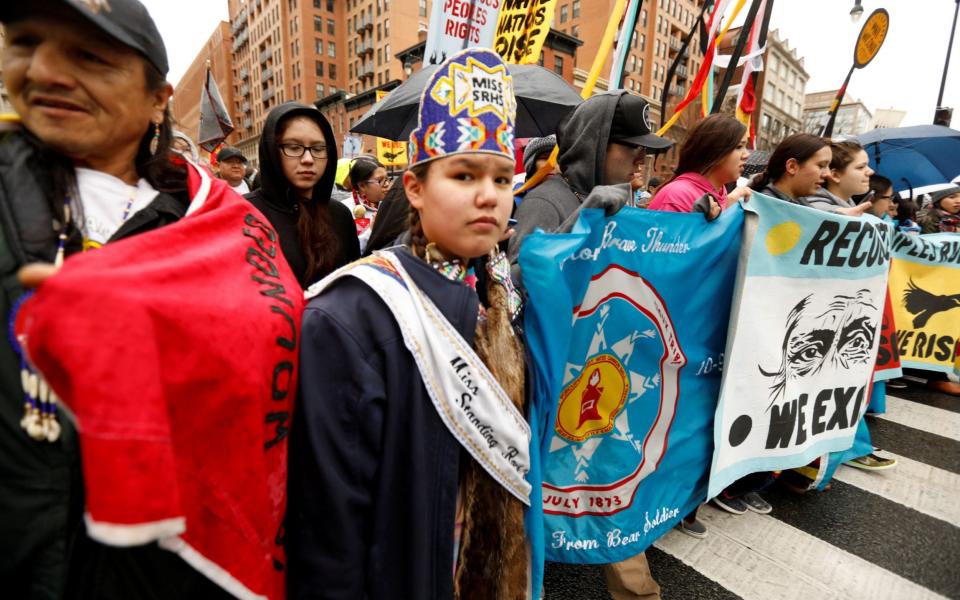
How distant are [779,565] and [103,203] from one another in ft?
11.3

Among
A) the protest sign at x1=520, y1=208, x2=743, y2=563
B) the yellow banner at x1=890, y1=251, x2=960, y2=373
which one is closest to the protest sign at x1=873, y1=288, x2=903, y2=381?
the yellow banner at x1=890, y1=251, x2=960, y2=373

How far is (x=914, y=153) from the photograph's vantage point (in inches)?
246

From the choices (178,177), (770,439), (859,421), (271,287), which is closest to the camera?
(271,287)

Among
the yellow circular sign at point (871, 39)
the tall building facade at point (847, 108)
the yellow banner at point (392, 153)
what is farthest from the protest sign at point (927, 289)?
the tall building facade at point (847, 108)

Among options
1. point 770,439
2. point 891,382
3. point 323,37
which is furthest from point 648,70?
point 770,439

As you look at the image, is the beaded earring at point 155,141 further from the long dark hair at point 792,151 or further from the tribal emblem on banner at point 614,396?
the long dark hair at point 792,151

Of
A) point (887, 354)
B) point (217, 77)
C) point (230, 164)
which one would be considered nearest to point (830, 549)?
point (887, 354)

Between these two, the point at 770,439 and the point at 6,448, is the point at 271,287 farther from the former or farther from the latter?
the point at 770,439

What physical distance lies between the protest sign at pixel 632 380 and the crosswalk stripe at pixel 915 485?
201cm

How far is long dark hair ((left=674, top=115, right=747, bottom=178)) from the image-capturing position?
8.91 feet

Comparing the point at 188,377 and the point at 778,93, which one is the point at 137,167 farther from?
the point at 778,93

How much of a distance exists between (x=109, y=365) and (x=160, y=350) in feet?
0.36

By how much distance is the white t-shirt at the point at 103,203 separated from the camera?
1.00 meters

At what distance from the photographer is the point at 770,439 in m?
2.59
